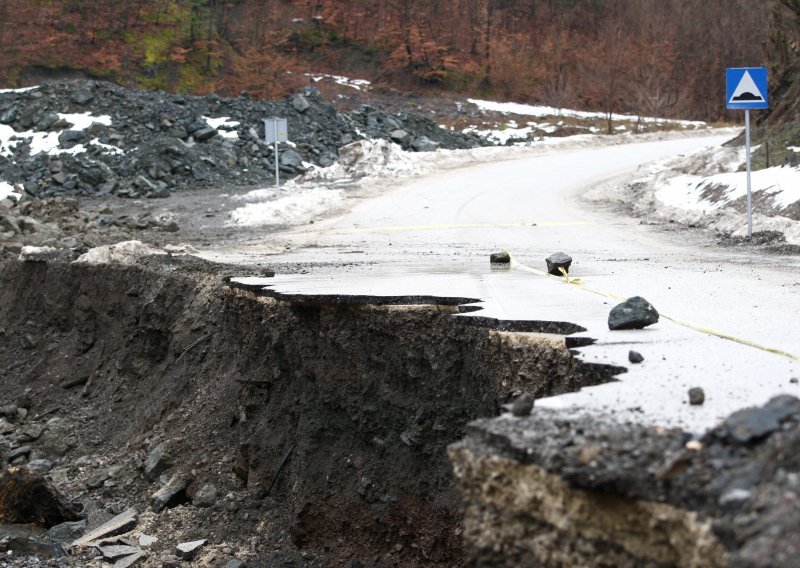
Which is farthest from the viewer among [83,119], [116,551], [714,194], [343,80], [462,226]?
[343,80]

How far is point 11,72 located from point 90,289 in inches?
1001

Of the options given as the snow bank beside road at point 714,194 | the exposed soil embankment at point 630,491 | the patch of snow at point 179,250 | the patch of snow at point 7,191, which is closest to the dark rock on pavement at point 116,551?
the exposed soil embankment at point 630,491

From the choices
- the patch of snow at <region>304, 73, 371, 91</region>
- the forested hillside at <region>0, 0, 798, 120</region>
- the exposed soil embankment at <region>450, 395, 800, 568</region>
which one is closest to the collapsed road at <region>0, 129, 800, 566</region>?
the exposed soil embankment at <region>450, 395, 800, 568</region>

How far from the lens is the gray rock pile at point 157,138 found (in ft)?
77.4

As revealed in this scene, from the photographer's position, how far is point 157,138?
24906 mm

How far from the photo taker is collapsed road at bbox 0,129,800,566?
3.19 metres

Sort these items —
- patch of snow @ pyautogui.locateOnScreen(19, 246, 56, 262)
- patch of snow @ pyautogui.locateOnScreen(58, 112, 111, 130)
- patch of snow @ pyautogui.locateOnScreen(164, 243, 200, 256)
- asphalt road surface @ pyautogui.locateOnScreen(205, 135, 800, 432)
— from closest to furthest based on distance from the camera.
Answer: asphalt road surface @ pyautogui.locateOnScreen(205, 135, 800, 432)
patch of snow @ pyautogui.locateOnScreen(164, 243, 200, 256)
patch of snow @ pyautogui.locateOnScreen(19, 246, 56, 262)
patch of snow @ pyautogui.locateOnScreen(58, 112, 111, 130)

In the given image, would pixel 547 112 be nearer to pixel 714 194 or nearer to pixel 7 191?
pixel 714 194

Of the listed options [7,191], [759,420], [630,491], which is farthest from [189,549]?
[7,191]

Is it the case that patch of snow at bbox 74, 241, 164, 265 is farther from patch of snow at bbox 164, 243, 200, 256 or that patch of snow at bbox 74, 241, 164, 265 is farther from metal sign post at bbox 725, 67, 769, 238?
metal sign post at bbox 725, 67, 769, 238

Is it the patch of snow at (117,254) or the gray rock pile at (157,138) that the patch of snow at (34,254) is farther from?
the gray rock pile at (157,138)

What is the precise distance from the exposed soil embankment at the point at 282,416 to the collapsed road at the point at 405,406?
22 millimetres

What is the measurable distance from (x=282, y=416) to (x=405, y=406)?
147 cm

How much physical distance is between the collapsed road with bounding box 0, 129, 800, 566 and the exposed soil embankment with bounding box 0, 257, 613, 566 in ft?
0.07
